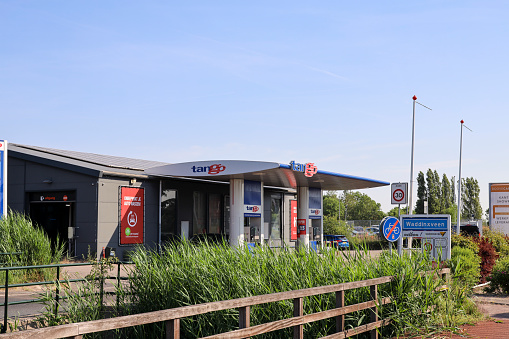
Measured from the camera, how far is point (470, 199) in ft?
284

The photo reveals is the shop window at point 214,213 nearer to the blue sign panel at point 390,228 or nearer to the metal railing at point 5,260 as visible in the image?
the metal railing at point 5,260

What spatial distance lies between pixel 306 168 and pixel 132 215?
23.0 ft

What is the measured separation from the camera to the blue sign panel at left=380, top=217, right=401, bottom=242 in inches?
552

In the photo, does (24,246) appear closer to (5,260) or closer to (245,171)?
(5,260)

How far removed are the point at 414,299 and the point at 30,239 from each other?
11145mm

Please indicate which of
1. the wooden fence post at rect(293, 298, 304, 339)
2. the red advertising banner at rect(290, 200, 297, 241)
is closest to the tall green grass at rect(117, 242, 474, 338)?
the wooden fence post at rect(293, 298, 304, 339)

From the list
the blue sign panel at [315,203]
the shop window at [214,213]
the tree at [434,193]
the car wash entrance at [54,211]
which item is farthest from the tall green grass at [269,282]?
the tree at [434,193]

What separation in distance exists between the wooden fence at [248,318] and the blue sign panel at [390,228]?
3.89 metres

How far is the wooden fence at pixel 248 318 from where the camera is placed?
4.78 m

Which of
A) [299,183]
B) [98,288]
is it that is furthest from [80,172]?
[98,288]

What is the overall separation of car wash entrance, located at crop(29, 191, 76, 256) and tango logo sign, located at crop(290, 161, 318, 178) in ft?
27.6

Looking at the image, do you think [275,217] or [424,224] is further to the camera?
[275,217]

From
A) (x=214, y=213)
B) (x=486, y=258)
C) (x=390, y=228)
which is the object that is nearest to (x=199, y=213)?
(x=214, y=213)

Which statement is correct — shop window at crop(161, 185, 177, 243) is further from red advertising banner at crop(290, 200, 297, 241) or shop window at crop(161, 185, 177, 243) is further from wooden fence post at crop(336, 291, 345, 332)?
wooden fence post at crop(336, 291, 345, 332)
